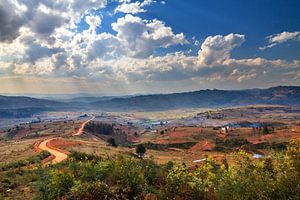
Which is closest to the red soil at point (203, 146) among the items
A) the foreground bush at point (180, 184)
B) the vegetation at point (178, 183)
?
the vegetation at point (178, 183)

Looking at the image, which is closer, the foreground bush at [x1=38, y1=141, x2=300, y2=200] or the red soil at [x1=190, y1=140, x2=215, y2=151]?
the foreground bush at [x1=38, y1=141, x2=300, y2=200]

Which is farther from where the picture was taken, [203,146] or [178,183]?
[203,146]

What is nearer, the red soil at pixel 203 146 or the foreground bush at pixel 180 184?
the foreground bush at pixel 180 184

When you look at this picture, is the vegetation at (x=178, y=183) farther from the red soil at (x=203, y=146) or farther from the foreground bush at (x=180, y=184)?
the red soil at (x=203, y=146)

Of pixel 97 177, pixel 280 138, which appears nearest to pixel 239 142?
pixel 280 138

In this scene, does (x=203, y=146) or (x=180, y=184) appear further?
(x=203, y=146)

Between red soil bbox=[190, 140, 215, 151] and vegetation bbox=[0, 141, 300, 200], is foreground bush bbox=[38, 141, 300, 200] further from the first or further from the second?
red soil bbox=[190, 140, 215, 151]

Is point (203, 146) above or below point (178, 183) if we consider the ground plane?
below

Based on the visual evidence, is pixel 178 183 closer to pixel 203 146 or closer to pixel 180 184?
pixel 180 184

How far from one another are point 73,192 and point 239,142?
4249 inches

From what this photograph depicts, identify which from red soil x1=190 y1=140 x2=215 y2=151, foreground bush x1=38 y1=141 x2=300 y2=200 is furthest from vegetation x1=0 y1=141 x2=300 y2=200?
red soil x1=190 y1=140 x2=215 y2=151

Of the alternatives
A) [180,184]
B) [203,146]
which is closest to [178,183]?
[180,184]

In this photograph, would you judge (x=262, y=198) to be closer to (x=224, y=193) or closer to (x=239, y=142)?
(x=224, y=193)

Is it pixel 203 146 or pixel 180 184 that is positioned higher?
pixel 180 184
